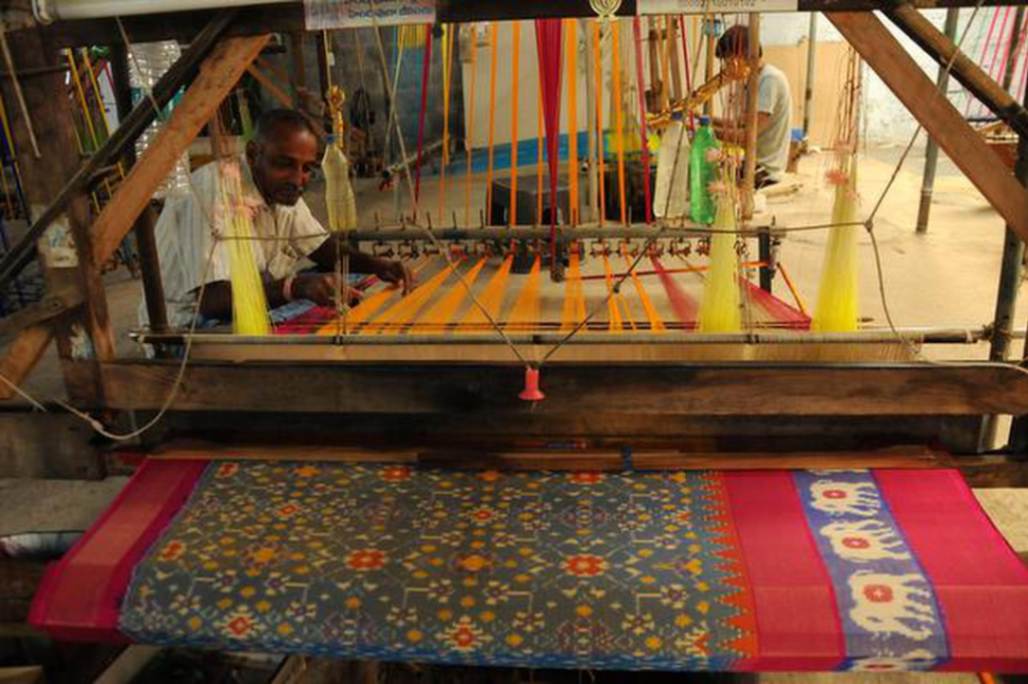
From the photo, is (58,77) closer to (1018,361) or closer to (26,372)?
(26,372)

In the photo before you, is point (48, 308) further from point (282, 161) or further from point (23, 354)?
point (282, 161)

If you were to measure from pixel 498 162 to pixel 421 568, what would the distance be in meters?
8.14

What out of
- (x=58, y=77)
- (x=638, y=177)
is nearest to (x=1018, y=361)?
(x=58, y=77)

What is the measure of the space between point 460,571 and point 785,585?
54 cm

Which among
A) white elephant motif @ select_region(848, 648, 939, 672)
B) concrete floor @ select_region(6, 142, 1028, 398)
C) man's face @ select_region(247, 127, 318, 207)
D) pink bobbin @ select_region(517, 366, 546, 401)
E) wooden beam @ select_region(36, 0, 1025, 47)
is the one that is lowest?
concrete floor @ select_region(6, 142, 1028, 398)

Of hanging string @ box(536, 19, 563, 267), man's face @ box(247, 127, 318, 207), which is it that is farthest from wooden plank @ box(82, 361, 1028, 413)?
hanging string @ box(536, 19, 563, 267)

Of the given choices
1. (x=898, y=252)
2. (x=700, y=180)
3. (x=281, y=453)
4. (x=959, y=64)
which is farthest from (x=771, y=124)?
(x=281, y=453)

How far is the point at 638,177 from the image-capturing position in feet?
20.1

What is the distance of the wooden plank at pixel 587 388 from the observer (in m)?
1.50

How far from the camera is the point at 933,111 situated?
54.9 inches

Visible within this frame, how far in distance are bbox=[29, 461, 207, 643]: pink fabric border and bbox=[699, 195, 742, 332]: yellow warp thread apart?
3.83 ft

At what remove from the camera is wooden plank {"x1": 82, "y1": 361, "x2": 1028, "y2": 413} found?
4.92 ft

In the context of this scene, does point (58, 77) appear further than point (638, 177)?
No

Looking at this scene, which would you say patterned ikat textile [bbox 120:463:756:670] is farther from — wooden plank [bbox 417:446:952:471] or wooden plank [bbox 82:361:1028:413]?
wooden plank [bbox 82:361:1028:413]
